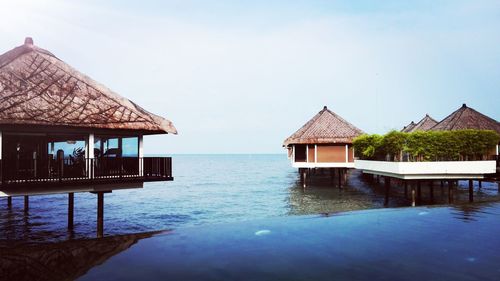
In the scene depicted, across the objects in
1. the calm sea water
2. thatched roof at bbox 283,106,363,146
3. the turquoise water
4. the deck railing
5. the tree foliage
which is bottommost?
the calm sea water

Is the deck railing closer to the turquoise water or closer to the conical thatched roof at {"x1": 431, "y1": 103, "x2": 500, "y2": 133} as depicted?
the turquoise water

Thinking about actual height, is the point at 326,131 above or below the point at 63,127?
above

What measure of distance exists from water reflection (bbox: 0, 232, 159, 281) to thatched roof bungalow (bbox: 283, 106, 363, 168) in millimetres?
24754

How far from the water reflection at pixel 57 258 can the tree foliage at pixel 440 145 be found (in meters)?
20.5

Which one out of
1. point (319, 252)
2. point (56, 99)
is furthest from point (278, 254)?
point (56, 99)

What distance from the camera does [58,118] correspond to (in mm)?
14750

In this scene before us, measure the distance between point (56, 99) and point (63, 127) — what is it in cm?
147

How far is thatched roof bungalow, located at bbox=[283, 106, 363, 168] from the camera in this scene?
34.4 meters

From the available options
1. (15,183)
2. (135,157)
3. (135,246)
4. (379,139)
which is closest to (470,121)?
(379,139)

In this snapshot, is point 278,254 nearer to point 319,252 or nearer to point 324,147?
point 319,252

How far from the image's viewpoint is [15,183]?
13.2 metres

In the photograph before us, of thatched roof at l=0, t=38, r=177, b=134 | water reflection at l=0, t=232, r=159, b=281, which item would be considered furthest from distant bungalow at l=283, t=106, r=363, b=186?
water reflection at l=0, t=232, r=159, b=281

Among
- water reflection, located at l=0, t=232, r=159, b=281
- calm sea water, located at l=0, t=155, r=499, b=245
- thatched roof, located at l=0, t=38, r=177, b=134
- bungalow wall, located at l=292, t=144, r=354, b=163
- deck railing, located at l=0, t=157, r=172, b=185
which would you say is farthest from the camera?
bungalow wall, located at l=292, t=144, r=354, b=163

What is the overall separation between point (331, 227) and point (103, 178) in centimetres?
941
